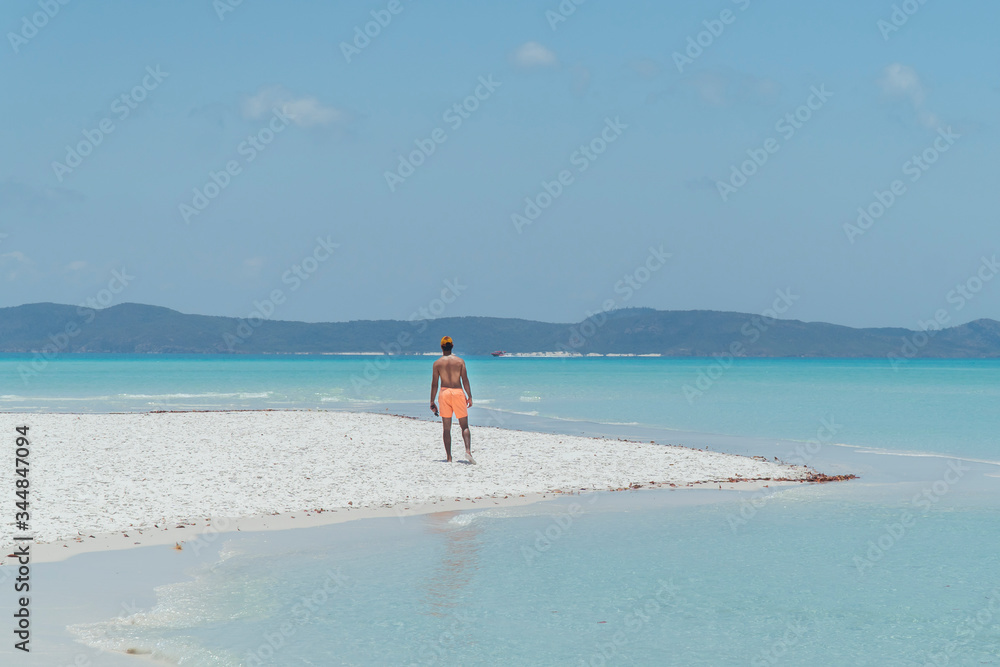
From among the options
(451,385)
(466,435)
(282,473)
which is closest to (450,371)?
(451,385)

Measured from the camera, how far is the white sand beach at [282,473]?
1266 cm

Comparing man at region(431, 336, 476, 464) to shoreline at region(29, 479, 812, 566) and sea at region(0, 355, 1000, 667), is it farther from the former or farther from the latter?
sea at region(0, 355, 1000, 667)

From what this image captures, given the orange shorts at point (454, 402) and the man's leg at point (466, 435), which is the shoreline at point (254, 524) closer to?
the man's leg at point (466, 435)

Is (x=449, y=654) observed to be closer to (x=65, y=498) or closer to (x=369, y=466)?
(x=65, y=498)

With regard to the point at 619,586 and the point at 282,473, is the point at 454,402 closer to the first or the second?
the point at 282,473

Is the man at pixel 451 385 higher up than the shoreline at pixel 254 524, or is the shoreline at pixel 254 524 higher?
the man at pixel 451 385

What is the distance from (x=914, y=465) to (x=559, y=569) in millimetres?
14394

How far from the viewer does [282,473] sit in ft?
54.5

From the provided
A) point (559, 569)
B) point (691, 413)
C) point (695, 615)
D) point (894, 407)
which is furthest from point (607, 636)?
point (894, 407)

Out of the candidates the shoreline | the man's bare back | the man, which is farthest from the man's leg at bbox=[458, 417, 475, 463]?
the shoreline

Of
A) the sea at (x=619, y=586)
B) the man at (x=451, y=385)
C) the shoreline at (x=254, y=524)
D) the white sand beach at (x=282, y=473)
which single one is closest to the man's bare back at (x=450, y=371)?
the man at (x=451, y=385)

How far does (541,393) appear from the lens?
57.6 metres

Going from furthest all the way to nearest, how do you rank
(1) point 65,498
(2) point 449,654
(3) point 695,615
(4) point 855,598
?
(1) point 65,498 < (4) point 855,598 < (3) point 695,615 < (2) point 449,654

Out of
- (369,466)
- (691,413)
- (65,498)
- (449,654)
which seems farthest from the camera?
(691,413)
